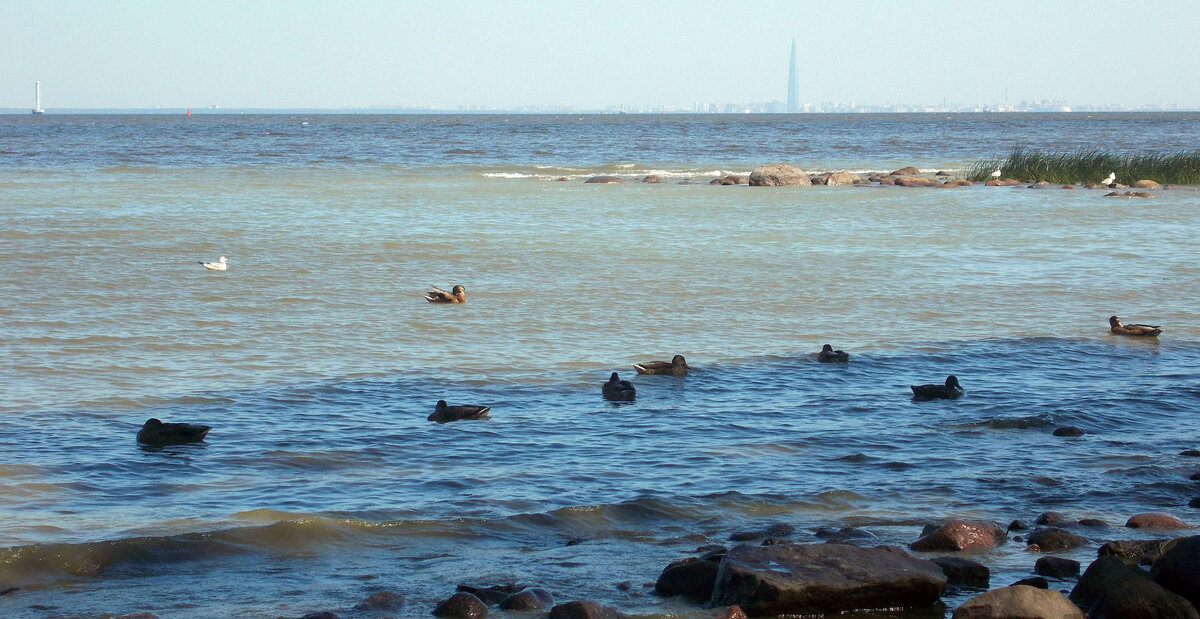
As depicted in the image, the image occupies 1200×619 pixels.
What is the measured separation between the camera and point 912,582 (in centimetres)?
555

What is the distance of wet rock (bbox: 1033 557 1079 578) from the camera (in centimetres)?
592

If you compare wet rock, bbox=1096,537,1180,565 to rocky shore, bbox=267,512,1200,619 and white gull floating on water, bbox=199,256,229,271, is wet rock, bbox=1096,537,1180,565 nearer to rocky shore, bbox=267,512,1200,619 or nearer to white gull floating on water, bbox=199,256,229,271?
rocky shore, bbox=267,512,1200,619

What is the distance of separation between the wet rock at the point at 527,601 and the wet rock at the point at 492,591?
2.3 inches

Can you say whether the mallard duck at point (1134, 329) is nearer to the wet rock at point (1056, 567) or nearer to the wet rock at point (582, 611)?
the wet rock at point (1056, 567)

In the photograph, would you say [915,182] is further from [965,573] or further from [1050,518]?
[965,573]

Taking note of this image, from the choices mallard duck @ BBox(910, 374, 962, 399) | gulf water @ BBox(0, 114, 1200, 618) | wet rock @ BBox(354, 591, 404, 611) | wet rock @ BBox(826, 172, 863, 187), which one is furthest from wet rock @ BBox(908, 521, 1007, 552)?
wet rock @ BBox(826, 172, 863, 187)

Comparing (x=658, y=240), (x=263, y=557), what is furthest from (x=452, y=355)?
(x=658, y=240)

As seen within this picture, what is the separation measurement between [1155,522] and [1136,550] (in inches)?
28.5

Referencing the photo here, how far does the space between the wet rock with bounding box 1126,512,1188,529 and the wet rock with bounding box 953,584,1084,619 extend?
1.73 meters

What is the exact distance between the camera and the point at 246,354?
1194 centimetres

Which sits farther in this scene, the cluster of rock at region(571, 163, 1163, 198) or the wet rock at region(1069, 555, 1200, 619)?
the cluster of rock at region(571, 163, 1163, 198)

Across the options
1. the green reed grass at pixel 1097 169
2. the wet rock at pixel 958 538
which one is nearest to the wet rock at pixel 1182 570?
the wet rock at pixel 958 538

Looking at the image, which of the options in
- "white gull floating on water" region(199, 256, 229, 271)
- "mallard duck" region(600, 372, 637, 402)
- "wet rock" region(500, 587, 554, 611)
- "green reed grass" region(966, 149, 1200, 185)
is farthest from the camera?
"green reed grass" region(966, 149, 1200, 185)

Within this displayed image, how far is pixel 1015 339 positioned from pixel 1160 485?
5.44 meters
